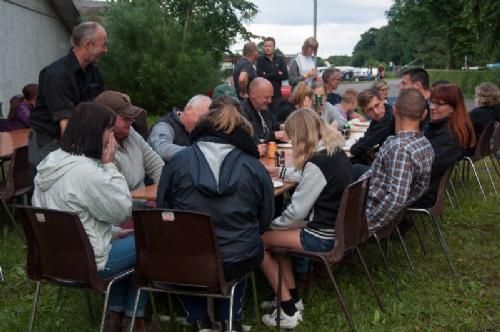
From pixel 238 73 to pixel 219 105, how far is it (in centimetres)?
531

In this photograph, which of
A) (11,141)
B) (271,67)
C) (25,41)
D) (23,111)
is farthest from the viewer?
(25,41)

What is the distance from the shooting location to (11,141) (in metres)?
6.65

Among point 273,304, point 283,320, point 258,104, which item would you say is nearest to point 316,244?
point 283,320

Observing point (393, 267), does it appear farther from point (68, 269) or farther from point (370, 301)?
point (68, 269)

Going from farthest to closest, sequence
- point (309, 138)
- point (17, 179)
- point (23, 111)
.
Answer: point (23, 111) → point (17, 179) → point (309, 138)

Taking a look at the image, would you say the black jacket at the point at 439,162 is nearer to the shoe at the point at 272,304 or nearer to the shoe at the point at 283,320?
the shoe at the point at 272,304

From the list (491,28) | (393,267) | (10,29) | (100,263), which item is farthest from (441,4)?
(100,263)

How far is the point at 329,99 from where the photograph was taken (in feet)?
28.4

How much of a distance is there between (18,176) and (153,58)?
10779mm

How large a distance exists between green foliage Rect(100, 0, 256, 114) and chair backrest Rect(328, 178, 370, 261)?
1242cm

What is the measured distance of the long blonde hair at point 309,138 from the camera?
11.8ft

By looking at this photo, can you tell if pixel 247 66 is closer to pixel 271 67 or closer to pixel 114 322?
pixel 271 67

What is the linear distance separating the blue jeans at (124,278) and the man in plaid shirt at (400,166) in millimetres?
1615

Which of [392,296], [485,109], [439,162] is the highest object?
[485,109]
